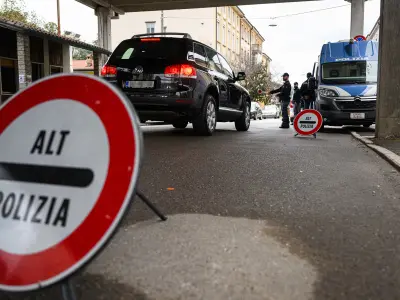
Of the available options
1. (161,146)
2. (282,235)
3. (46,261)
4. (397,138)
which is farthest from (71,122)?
(397,138)

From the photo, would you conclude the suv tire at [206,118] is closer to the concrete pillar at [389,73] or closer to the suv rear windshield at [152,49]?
the suv rear windshield at [152,49]

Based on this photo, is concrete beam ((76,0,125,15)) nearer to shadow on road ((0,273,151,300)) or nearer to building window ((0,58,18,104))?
building window ((0,58,18,104))

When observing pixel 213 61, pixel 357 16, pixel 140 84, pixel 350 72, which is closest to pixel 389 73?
pixel 213 61

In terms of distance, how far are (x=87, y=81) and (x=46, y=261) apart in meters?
0.69

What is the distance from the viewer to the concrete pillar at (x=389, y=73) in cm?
896

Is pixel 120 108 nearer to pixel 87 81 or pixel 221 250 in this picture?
pixel 87 81

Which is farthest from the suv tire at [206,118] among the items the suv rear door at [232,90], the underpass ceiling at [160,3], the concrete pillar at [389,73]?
the underpass ceiling at [160,3]

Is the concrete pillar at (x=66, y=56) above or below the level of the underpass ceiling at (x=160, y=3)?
below

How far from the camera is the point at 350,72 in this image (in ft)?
→ 43.2

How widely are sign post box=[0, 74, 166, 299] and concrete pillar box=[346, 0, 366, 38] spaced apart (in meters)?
19.5

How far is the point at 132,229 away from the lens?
2844mm

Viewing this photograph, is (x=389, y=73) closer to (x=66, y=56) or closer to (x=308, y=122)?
(x=308, y=122)

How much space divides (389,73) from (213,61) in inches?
146

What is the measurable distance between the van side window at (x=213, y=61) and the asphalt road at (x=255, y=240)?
5038mm
